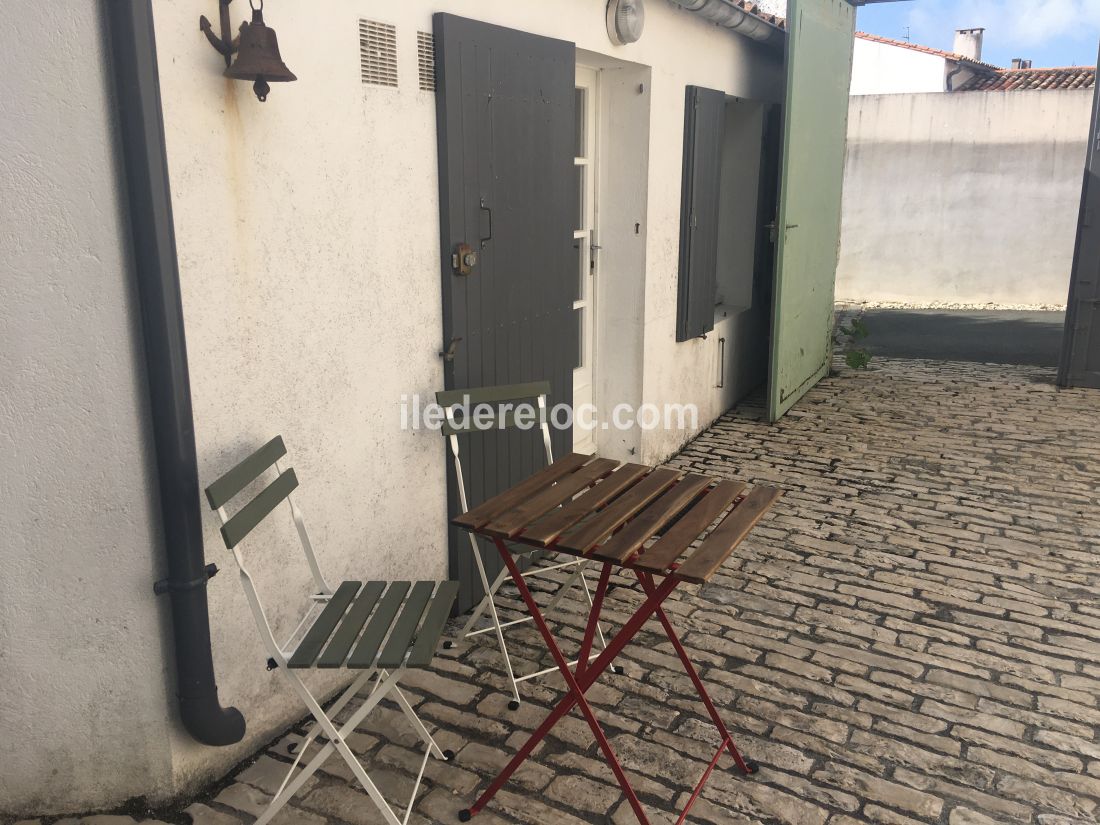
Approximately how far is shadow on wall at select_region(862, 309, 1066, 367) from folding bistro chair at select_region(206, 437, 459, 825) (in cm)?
921

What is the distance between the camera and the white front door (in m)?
5.89

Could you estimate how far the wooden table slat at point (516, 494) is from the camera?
319 centimetres

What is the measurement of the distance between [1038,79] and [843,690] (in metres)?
20.2

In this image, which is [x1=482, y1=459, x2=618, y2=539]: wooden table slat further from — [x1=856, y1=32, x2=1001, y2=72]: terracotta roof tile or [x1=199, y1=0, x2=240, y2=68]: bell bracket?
→ [x1=856, y1=32, x2=1001, y2=72]: terracotta roof tile

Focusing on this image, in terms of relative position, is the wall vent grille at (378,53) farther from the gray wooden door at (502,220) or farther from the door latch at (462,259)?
the door latch at (462,259)

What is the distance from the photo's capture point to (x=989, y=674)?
4.03 m

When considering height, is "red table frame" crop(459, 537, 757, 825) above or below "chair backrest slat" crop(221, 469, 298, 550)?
below

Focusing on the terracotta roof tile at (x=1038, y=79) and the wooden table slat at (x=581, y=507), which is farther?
the terracotta roof tile at (x=1038, y=79)

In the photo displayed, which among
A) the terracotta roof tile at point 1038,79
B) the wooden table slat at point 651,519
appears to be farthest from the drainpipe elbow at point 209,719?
the terracotta roof tile at point 1038,79

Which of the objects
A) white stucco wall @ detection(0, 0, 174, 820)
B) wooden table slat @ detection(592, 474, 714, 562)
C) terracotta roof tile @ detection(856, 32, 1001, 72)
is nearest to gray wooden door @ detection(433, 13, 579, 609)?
wooden table slat @ detection(592, 474, 714, 562)

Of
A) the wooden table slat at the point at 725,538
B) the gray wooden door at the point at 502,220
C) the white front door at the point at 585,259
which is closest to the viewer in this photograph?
the wooden table slat at the point at 725,538

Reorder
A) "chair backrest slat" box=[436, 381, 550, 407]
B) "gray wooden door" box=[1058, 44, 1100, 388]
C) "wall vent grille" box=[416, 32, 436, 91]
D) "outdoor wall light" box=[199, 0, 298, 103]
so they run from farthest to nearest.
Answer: "gray wooden door" box=[1058, 44, 1100, 388], "chair backrest slat" box=[436, 381, 550, 407], "wall vent grille" box=[416, 32, 436, 91], "outdoor wall light" box=[199, 0, 298, 103]

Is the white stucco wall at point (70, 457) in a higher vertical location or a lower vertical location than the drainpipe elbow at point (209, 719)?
higher

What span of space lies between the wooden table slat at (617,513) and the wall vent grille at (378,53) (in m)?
1.88
